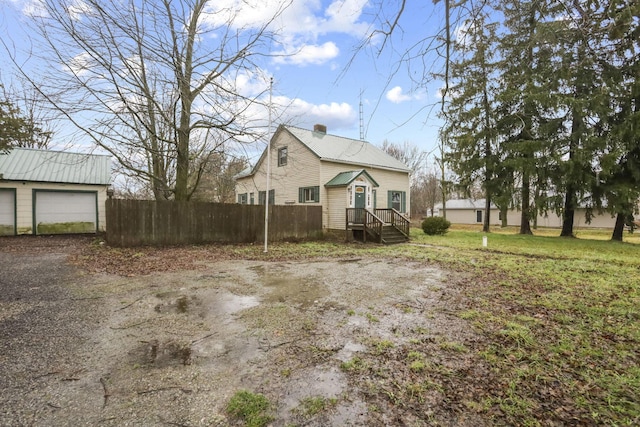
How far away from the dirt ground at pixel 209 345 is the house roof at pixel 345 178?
9230 mm

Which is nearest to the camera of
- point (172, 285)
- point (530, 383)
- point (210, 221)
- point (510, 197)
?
point (530, 383)

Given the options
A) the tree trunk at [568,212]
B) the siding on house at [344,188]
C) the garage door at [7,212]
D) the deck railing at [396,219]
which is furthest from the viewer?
the siding on house at [344,188]

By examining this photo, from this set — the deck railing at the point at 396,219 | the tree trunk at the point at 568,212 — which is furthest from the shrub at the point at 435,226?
the tree trunk at the point at 568,212

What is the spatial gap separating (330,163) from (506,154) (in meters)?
9.52

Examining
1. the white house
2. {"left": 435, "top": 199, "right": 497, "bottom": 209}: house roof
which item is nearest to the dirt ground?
the white house

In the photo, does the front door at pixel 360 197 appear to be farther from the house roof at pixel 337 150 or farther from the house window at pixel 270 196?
the house window at pixel 270 196

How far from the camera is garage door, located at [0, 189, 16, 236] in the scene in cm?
1281

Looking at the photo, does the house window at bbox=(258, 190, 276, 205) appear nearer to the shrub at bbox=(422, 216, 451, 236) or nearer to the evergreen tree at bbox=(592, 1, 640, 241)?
the shrub at bbox=(422, 216, 451, 236)

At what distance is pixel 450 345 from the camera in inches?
133

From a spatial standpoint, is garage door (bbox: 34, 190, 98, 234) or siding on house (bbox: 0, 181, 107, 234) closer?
→ siding on house (bbox: 0, 181, 107, 234)

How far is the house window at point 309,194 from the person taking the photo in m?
16.4

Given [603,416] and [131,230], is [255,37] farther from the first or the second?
[603,416]

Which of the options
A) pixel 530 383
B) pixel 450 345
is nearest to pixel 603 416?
pixel 530 383

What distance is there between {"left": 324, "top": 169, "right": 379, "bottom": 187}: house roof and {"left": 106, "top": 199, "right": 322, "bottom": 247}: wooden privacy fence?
5.44 ft
